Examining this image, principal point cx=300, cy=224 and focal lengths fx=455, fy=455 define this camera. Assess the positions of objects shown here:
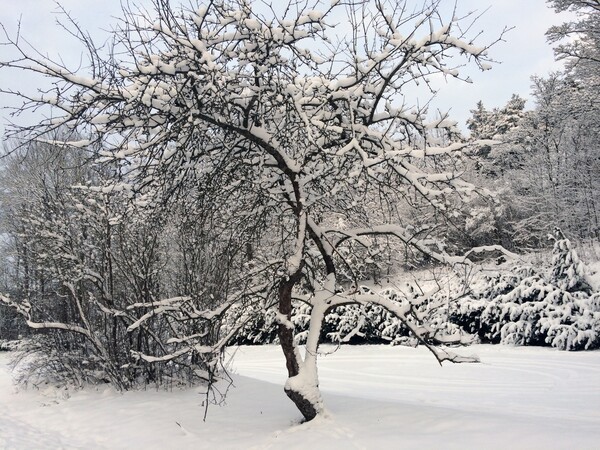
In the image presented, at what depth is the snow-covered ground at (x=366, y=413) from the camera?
12.1ft

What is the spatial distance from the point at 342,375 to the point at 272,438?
222 inches

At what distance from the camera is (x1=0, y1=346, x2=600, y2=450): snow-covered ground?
145 inches

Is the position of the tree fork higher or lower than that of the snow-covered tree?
lower

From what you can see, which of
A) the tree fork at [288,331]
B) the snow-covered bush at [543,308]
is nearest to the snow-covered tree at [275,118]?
the tree fork at [288,331]

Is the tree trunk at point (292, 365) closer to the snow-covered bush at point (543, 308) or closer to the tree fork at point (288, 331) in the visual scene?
the tree fork at point (288, 331)

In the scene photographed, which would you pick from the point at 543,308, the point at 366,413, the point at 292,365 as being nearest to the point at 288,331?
the point at 292,365

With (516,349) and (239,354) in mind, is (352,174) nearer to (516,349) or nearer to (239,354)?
(516,349)

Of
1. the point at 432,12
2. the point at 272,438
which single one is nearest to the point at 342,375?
the point at 272,438

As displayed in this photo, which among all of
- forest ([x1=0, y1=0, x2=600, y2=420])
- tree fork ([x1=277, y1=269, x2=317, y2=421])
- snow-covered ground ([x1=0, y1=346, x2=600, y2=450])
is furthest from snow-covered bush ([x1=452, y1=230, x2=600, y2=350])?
tree fork ([x1=277, y1=269, x2=317, y2=421])

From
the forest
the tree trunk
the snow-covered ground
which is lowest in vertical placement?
the snow-covered ground

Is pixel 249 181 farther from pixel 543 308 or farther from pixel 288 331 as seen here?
pixel 543 308

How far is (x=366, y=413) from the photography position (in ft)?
15.0

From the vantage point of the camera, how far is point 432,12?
3938 mm

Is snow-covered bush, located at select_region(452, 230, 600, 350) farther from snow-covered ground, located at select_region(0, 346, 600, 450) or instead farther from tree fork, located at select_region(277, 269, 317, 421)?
tree fork, located at select_region(277, 269, 317, 421)
